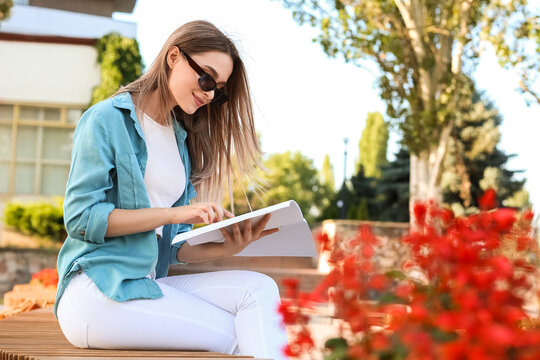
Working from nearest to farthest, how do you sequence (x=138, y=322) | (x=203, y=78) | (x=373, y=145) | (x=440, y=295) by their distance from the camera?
(x=440, y=295) < (x=138, y=322) < (x=203, y=78) < (x=373, y=145)

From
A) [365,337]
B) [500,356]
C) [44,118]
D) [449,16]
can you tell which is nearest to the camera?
[500,356]

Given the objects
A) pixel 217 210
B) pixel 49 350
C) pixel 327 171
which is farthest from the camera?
pixel 327 171

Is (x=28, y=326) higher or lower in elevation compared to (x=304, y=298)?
lower

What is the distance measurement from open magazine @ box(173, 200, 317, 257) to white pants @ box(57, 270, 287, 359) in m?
0.19

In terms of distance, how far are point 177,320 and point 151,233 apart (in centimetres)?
31

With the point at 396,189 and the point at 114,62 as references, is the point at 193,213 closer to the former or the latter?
the point at 114,62

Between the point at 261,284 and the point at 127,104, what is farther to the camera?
the point at 127,104

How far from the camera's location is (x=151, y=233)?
2.21m

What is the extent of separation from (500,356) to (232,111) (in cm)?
199

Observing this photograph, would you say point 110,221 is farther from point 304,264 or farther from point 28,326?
point 304,264

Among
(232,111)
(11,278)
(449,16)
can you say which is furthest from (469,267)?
(11,278)

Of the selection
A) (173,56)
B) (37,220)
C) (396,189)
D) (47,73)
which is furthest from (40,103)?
(396,189)

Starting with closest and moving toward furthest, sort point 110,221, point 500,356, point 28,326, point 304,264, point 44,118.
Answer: point 500,356
point 110,221
point 28,326
point 44,118
point 304,264

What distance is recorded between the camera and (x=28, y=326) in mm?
2557
